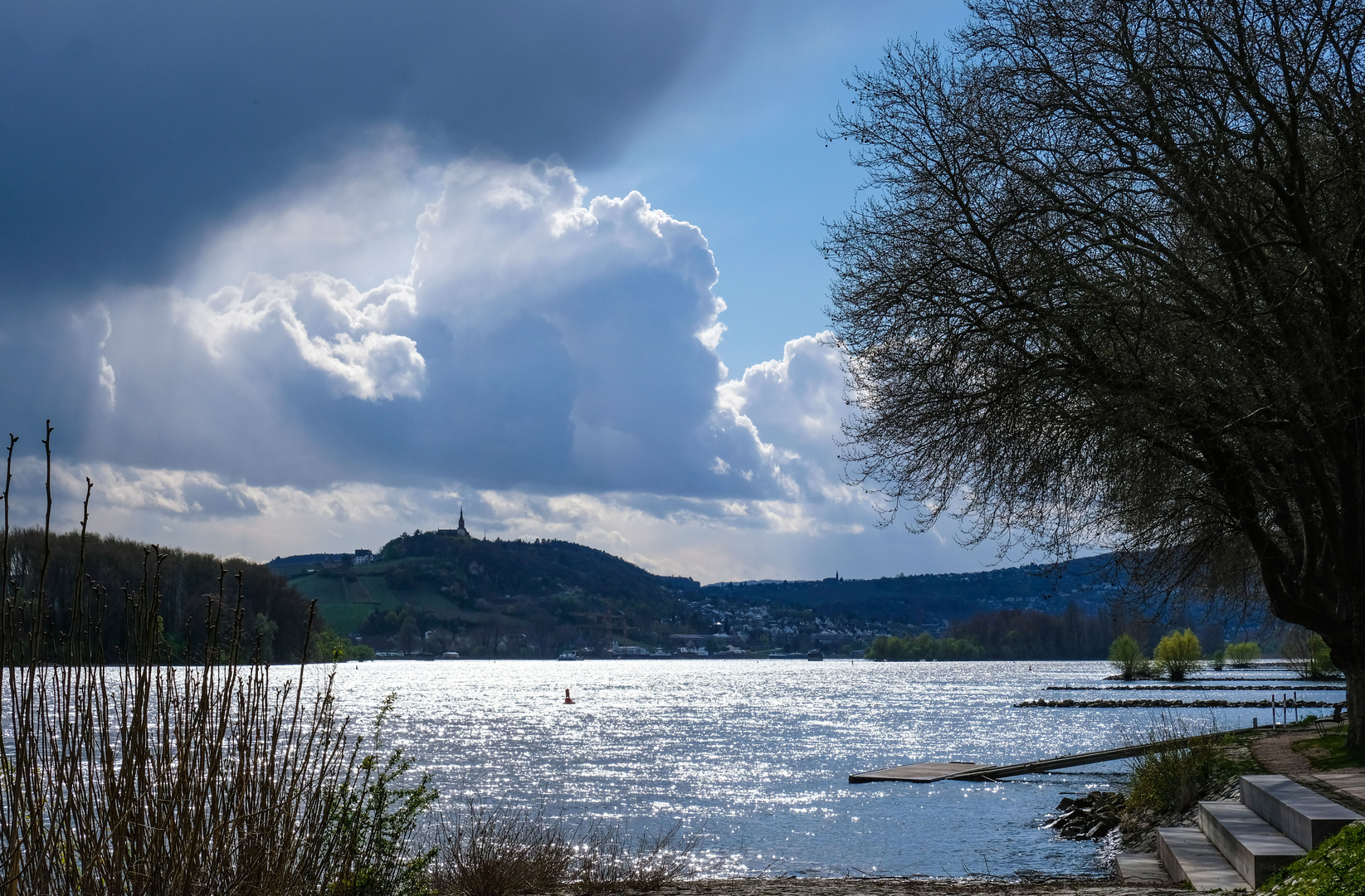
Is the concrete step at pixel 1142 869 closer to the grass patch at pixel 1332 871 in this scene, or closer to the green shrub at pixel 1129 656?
the grass patch at pixel 1332 871

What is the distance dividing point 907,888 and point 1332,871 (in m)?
5.33

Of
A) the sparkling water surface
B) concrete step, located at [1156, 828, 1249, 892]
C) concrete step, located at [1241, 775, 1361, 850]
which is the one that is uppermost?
concrete step, located at [1241, 775, 1361, 850]

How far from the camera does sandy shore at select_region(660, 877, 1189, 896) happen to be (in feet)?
33.1

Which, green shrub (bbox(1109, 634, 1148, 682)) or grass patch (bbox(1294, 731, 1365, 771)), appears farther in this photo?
green shrub (bbox(1109, 634, 1148, 682))

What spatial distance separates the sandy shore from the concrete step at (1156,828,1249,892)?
0.80ft

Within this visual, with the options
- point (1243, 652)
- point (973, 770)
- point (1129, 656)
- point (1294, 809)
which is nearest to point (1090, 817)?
point (973, 770)

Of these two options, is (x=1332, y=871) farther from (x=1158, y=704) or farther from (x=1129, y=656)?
(x=1129, y=656)

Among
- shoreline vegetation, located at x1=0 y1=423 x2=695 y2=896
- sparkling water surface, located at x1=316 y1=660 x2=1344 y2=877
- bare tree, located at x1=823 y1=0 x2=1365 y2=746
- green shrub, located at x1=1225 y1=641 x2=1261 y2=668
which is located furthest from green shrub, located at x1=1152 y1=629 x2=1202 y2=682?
shoreline vegetation, located at x1=0 y1=423 x2=695 y2=896

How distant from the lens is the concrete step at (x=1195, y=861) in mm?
9961

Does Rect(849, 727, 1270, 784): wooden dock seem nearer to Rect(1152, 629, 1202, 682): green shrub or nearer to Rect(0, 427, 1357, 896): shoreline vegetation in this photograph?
Rect(0, 427, 1357, 896): shoreline vegetation

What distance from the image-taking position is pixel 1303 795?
11.0m

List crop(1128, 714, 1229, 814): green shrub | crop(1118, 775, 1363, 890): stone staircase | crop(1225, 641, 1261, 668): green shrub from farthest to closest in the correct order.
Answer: crop(1225, 641, 1261, 668): green shrub
crop(1128, 714, 1229, 814): green shrub
crop(1118, 775, 1363, 890): stone staircase

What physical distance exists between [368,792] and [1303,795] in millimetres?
8747

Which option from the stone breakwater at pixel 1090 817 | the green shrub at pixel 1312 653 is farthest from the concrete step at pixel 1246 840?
the green shrub at pixel 1312 653
